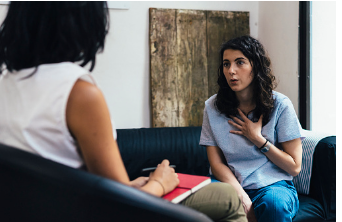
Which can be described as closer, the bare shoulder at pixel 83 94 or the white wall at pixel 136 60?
the bare shoulder at pixel 83 94

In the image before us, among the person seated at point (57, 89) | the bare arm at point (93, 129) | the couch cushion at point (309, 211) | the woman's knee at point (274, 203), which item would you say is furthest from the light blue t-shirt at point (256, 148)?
the bare arm at point (93, 129)

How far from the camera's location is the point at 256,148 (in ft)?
6.05

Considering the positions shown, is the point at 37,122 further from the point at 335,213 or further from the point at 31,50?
the point at 335,213

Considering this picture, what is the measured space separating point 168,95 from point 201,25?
71cm

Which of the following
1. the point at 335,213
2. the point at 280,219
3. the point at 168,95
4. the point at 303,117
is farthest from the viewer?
the point at 168,95

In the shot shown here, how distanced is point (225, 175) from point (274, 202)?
301mm

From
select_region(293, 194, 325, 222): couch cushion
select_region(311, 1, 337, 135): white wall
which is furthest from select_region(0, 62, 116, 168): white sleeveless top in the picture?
select_region(311, 1, 337, 135): white wall

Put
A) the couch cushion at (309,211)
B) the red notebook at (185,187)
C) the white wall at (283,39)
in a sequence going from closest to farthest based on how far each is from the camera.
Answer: the red notebook at (185,187) < the couch cushion at (309,211) < the white wall at (283,39)

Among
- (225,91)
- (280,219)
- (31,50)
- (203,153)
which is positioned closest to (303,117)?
(203,153)

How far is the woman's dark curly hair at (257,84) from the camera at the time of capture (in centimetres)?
185

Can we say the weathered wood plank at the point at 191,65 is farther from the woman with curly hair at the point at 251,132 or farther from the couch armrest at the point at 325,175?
the couch armrest at the point at 325,175

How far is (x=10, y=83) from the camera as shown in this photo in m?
0.91

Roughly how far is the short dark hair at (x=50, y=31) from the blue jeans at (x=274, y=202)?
1.16 meters

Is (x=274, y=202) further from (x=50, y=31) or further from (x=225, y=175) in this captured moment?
(x=50, y=31)
